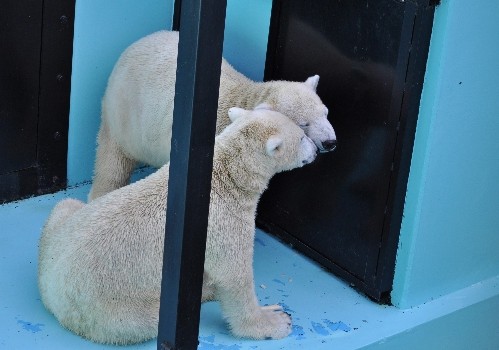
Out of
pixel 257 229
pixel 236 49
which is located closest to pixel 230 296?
pixel 257 229

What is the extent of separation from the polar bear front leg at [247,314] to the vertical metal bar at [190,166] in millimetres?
850

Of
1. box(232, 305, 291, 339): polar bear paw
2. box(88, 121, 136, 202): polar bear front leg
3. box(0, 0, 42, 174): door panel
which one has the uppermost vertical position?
box(0, 0, 42, 174): door panel

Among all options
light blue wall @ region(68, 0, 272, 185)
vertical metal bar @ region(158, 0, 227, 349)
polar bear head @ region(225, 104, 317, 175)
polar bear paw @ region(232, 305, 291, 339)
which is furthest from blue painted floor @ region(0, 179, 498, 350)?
vertical metal bar @ region(158, 0, 227, 349)

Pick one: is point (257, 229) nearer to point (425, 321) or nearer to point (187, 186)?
point (425, 321)

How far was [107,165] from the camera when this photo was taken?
3760mm

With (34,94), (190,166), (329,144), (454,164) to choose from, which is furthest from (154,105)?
(190,166)

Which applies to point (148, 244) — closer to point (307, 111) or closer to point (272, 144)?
point (272, 144)

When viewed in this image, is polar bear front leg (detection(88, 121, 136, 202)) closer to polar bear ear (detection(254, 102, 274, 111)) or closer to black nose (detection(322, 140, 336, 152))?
polar bear ear (detection(254, 102, 274, 111))

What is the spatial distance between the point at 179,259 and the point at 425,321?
1639mm

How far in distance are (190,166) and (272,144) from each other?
0.96 meters

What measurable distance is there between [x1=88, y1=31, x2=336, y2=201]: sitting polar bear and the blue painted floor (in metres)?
0.33

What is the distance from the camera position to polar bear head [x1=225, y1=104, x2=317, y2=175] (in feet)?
9.39

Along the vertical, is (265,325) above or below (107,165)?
below

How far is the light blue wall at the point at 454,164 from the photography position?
3061 millimetres
